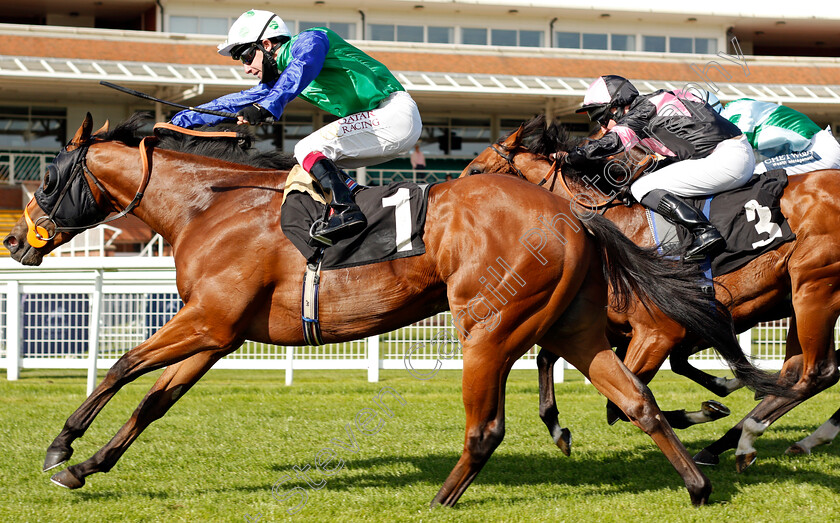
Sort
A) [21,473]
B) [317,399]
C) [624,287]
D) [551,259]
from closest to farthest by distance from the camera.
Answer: [551,259] < [624,287] < [21,473] < [317,399]

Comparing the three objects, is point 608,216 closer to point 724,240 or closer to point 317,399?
point 724,240

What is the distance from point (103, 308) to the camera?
7941 millimetres

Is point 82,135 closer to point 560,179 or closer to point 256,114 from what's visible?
point 256,114

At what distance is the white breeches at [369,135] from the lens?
13.3ft

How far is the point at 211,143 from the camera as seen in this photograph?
438cm

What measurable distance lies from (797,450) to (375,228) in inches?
117

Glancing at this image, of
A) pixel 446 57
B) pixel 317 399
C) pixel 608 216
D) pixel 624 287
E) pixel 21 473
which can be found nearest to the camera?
pixel 624 287

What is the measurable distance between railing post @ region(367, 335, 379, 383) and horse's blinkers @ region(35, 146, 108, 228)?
408cm

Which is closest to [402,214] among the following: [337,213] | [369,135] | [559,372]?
[337,213]

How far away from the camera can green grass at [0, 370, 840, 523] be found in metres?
3.81

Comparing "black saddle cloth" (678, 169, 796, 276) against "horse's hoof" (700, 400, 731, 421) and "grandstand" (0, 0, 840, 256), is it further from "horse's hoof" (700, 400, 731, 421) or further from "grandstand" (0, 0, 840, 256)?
"grandstand" (0, 0, 840, 256)

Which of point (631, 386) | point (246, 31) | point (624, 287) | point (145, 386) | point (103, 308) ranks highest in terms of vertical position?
point (246, 31)

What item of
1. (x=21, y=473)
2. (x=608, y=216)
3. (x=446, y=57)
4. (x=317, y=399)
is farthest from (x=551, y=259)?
(x=446, y=57)

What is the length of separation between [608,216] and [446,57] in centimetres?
1573
